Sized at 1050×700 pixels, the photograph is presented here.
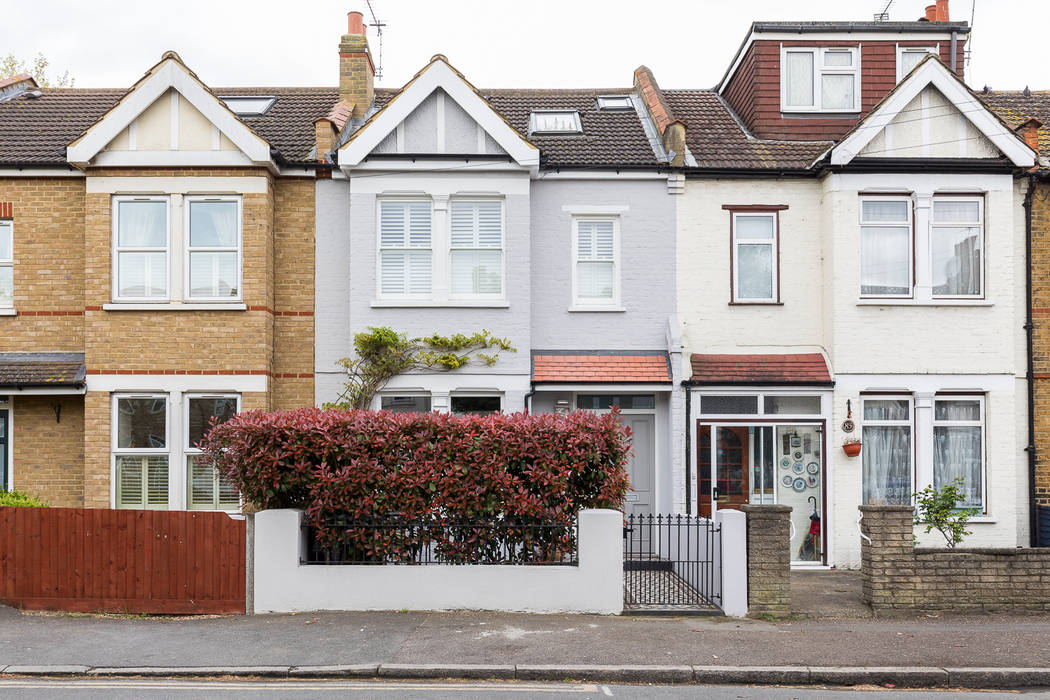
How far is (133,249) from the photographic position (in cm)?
1477

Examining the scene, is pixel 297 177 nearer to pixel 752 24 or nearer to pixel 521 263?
pixel 521 263

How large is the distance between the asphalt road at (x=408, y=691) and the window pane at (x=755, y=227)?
8812 millimetres

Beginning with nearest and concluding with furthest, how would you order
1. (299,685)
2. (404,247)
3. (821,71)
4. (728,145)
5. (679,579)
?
(299,685)
(679,579)
(404,247)
(728,145)
(821,71)

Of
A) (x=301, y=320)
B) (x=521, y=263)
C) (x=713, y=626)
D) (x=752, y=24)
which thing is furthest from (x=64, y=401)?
(x=752, y=24)

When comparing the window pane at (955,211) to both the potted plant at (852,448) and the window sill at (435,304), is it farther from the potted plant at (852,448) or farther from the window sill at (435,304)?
the window sill at (435,304)

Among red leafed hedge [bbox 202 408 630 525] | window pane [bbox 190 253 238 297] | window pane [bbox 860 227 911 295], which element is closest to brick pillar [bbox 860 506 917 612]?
red leafed hedge [bbox 202 408 630 525]

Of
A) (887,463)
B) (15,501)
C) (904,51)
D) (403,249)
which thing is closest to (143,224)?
(403,249)

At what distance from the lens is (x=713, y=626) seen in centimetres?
1034

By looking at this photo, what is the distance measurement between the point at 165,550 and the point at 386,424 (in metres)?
3.05

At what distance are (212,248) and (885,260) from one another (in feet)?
35.3

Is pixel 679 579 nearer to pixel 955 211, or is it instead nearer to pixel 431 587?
pixel 431 587

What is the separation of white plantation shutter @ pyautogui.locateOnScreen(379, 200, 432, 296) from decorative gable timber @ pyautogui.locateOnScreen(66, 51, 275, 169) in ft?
6.75

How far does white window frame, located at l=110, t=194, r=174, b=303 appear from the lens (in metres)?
14.7

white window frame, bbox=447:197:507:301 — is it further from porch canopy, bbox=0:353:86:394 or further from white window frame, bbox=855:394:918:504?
white window frame, bbox=855:394:918:504
